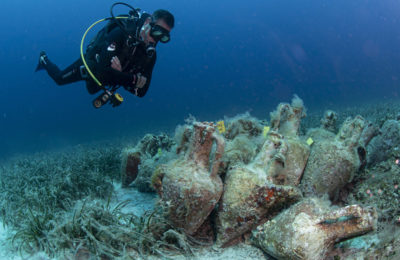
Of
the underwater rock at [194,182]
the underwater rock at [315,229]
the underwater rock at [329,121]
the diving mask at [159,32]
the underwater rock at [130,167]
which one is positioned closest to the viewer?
the underwater rock at [315,229]

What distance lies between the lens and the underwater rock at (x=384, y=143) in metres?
2.97

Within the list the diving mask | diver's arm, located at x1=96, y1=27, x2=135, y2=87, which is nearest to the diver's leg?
diver's arm, located at x1=96, y1=27, x2=135, y2=87

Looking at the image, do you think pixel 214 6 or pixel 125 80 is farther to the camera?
pixel 214 6

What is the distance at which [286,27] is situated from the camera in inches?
5217

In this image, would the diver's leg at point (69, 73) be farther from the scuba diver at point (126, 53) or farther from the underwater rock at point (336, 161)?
the underwater rock at point (336, 161)

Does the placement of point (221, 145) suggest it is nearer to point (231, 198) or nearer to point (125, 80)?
point (231, 198)

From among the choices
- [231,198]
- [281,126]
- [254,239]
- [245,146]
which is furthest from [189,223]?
[281,126]

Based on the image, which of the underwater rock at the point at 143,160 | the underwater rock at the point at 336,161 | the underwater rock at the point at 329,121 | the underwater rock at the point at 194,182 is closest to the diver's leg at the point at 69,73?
the underwater rock at the point at 143,160

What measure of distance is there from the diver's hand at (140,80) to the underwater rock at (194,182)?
136 inches

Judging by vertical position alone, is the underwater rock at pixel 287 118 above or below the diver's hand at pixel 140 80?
below

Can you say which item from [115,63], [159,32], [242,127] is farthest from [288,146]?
[115,63]

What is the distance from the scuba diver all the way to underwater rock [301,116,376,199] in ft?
12.7

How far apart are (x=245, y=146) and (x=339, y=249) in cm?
146

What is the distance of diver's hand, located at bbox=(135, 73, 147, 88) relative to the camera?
5355 millimetres
